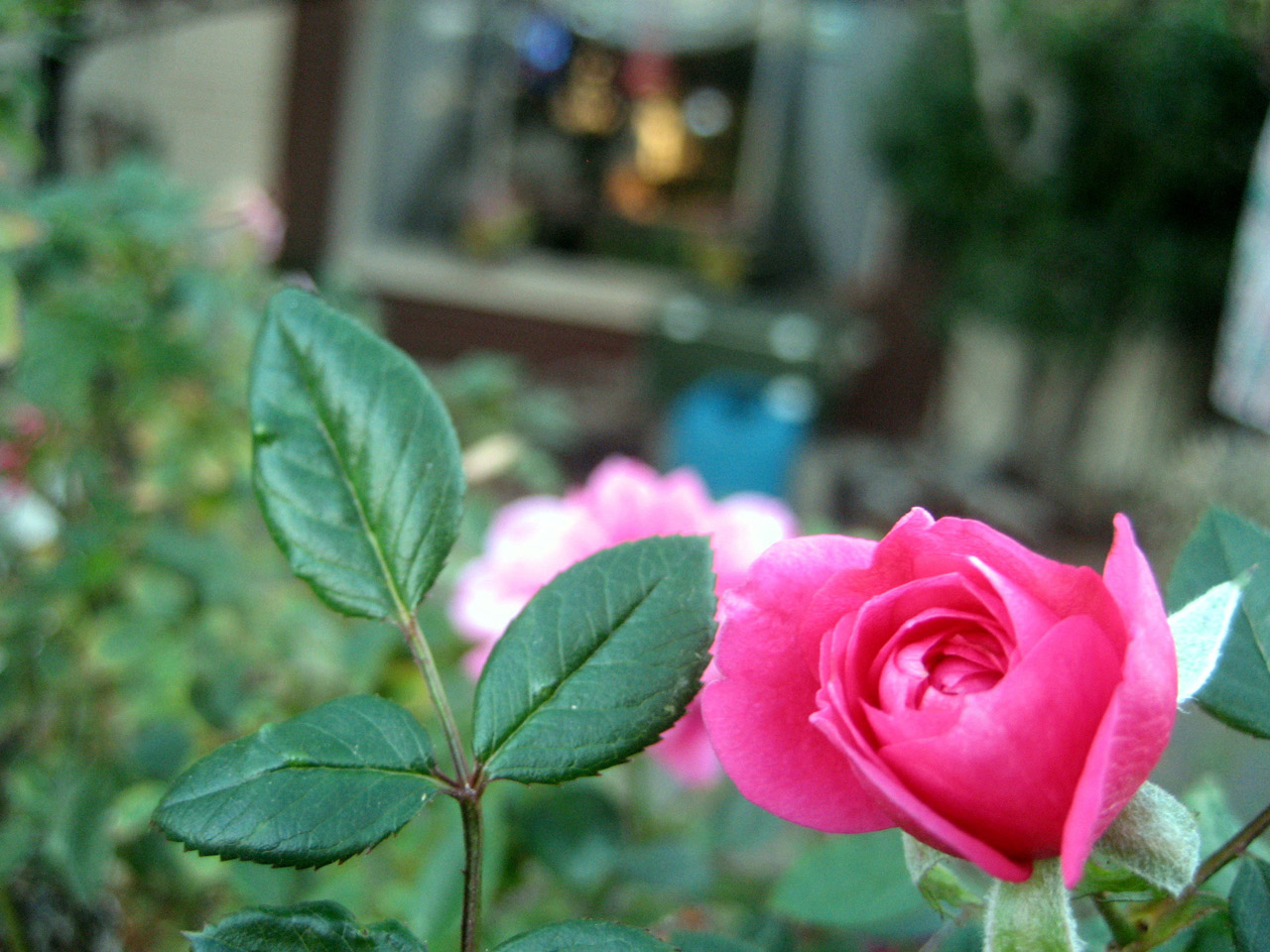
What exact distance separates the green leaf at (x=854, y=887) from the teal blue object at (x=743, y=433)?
2.65 meters

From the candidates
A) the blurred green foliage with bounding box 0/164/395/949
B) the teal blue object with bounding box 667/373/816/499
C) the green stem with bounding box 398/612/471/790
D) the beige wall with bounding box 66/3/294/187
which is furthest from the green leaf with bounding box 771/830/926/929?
the beige wall with bounding box 66/3/294/187

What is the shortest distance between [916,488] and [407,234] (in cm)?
253

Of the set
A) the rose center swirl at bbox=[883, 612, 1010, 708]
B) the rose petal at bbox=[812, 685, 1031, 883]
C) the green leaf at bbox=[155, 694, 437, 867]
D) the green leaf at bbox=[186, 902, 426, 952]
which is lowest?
the green leaf at bbox=[186, 902, 426, 952]

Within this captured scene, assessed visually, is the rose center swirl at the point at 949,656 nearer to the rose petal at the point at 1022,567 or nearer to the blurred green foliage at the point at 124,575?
the rose petal at the point at 1022,567

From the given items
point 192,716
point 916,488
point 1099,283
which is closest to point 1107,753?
point 192,716

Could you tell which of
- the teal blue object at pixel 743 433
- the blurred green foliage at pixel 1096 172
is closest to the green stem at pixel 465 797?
the teal blue object at pixel 743 433

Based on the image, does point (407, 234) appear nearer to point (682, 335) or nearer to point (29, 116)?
point (682, 335)

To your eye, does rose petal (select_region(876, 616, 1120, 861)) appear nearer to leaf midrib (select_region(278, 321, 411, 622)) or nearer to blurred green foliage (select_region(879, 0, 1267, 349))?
leaf midrib (select_region(278, 321, 411, 622))

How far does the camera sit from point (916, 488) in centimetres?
391

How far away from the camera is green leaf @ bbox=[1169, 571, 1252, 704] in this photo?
20 cm

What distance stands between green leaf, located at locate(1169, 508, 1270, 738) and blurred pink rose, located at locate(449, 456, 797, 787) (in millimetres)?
198

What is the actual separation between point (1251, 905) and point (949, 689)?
9 cm

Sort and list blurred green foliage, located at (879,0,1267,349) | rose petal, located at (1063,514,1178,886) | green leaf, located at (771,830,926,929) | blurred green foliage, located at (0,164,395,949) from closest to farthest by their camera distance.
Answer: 1. rose petal, located at (1063,514,1178,886)
2. green leaf, located at (771,830,926,929)
3. blurred green foliage, located at (0,164,395,949)
4. blurred green foliage, located at (879,0,1267,349)

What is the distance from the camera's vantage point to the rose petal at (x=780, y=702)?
0.69 feet
